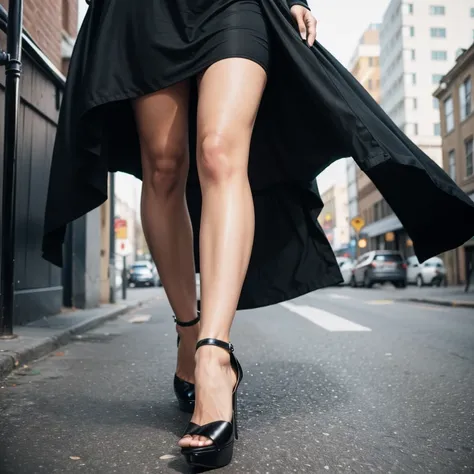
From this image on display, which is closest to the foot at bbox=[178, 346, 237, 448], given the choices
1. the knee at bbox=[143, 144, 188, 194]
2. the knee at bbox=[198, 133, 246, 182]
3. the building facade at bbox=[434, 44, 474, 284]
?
the knee at bbox=[198, 133, 246, 182]

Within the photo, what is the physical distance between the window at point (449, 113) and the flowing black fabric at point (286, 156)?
22.1 m

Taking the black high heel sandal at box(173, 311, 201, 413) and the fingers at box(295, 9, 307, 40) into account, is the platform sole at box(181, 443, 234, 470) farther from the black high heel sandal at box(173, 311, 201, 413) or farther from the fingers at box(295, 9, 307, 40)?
the fingers at box(295, 9, 307, 40)

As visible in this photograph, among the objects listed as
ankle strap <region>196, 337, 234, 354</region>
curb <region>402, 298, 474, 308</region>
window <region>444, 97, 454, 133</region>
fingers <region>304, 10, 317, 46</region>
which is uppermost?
window <region>444, 97, 454, 133</region>

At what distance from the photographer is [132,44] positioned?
176 cm

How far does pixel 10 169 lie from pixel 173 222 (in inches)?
76.3

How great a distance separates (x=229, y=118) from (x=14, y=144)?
7.43 feet

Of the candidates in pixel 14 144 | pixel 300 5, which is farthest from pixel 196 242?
pixel 14 144

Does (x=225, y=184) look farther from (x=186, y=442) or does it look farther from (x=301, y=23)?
(x=186, y=442)

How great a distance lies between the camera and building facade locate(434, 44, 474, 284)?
20.2m

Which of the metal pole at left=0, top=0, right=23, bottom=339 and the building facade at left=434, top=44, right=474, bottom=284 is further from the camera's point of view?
the building facade at left=434, top=44, right=474, bottom=284

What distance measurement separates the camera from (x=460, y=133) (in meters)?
21.3

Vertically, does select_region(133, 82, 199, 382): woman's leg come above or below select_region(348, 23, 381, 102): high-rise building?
below

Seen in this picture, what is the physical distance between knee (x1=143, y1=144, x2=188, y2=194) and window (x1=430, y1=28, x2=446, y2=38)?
53.2 meters

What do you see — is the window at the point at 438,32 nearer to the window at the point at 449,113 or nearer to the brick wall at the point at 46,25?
the window at the point at 449,113
